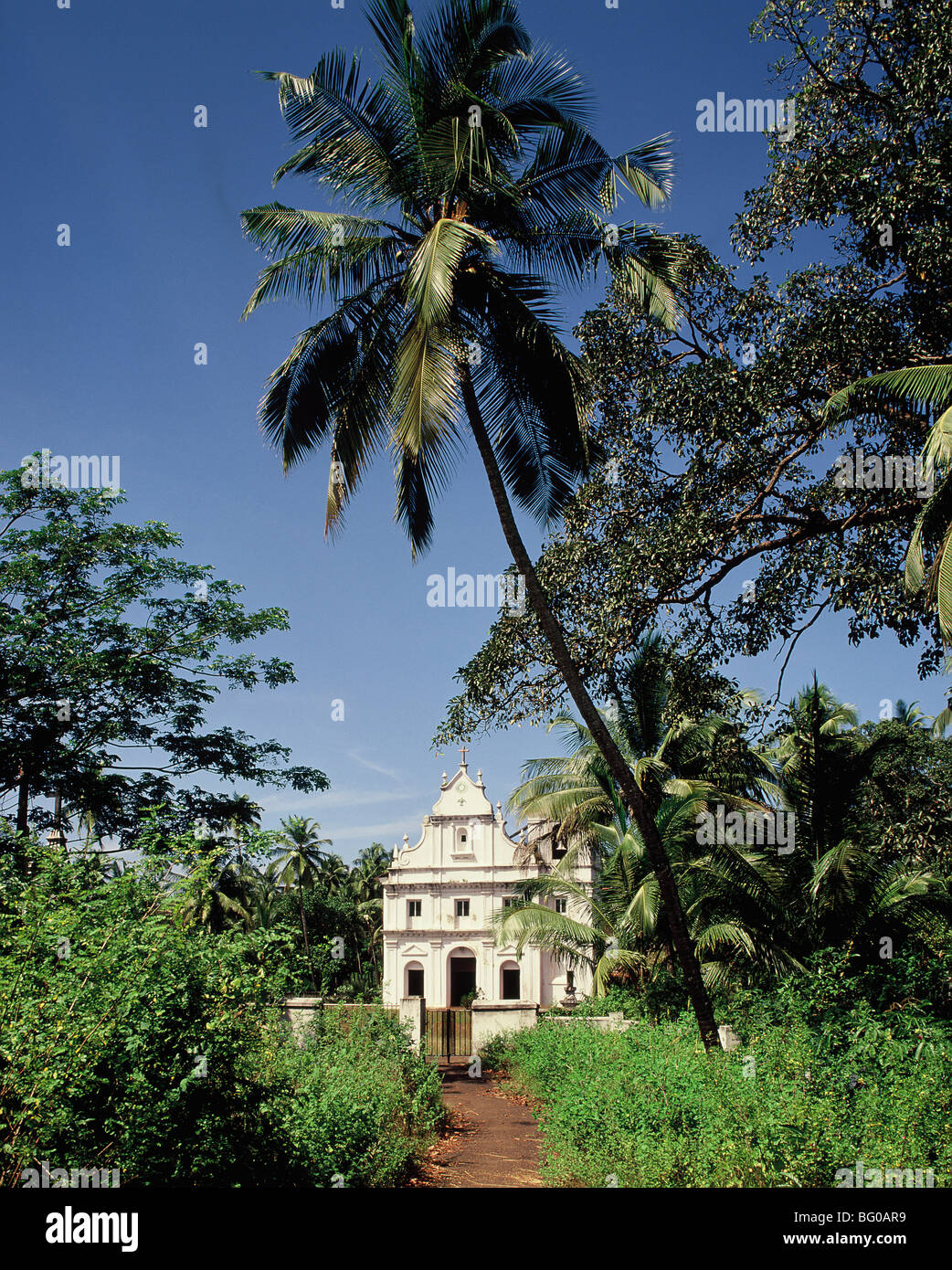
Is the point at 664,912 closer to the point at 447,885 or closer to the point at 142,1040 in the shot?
the point at 142,1040

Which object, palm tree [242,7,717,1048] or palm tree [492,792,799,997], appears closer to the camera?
palm tree [242,7,717,1048]

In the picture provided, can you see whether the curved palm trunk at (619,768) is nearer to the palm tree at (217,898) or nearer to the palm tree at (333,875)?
Result: the palm tree at (217,898)

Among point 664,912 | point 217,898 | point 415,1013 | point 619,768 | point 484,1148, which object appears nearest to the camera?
point 619,768

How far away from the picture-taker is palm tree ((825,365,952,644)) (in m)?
8.16

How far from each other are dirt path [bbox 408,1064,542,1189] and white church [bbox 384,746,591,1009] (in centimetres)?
2576

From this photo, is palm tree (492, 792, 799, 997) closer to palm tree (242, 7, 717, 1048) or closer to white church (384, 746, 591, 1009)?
palm tree (242, 7, 717, 1048)

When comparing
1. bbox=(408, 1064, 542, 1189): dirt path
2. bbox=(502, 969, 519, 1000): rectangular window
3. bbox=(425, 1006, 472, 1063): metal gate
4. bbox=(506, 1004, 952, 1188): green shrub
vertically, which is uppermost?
bbox=(506, 1004, 952, 1188): green shrub

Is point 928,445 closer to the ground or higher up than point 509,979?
higher up

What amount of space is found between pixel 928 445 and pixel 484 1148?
30.6 feet

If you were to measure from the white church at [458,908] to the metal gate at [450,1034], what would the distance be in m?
20.1

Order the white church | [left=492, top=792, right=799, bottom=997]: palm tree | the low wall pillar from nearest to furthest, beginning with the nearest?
[left=492, top=792, right=799, bottom=997]: palm tree
the low wall pillar
the white church

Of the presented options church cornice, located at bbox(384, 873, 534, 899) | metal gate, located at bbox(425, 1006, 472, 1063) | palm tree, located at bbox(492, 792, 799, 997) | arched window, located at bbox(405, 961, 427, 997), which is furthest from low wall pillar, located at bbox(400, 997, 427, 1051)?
arched window, located at bbox(405, 961, 427, 997)

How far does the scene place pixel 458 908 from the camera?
139 feet

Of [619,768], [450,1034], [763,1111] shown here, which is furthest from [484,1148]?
[450,1034]
